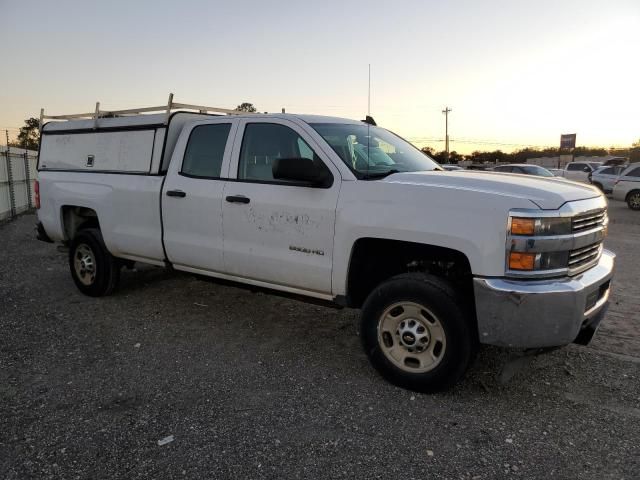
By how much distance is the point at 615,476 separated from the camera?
2852 millimetres

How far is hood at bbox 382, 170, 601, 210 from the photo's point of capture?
3.39m

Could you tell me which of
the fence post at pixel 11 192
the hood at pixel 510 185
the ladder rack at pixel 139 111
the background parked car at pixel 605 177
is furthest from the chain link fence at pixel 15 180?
the background parked car at pixel 605 177

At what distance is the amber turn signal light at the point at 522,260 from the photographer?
328 centimetres

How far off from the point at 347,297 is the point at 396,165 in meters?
1.23

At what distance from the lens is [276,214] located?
14.3 feet

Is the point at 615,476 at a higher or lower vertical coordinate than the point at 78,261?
lower

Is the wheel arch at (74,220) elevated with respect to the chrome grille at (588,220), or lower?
lower

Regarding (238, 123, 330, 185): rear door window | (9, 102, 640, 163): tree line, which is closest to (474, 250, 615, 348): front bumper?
(238, 123, 330, 185): rear door window

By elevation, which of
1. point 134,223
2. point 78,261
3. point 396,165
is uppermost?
point 396,165

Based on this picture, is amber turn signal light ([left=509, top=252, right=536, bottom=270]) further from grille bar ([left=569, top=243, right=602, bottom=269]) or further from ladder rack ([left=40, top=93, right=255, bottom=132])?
ladder rack ([left=40, top=93, right=255, bottom=132])

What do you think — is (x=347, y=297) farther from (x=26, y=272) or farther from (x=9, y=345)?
(x=26, y=272)

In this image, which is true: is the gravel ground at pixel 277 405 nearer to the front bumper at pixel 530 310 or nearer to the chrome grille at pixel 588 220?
the front bumper at pixel 530 310

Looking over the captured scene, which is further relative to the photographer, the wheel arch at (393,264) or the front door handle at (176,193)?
the front door handle at (176,193)

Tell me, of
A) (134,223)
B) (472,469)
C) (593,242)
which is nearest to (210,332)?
(134,223)
